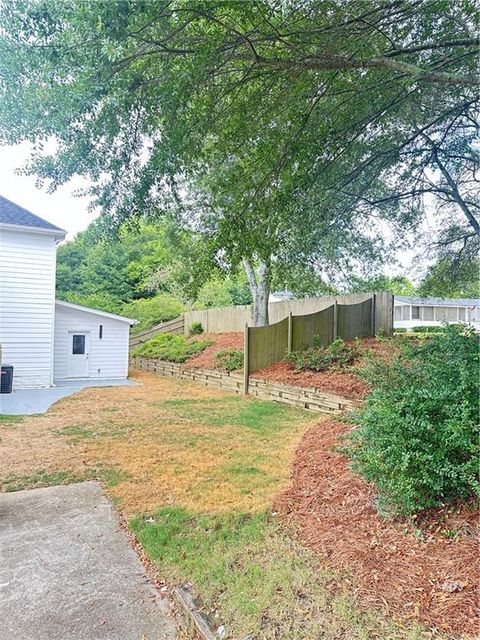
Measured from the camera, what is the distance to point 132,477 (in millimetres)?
4203

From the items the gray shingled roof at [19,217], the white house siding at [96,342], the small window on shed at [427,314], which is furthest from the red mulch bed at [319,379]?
the small window on shed at [427,314]

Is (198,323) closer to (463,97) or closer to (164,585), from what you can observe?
(463,97)

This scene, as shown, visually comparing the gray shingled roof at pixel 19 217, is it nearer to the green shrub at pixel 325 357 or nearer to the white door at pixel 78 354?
the white door at pixel 78 354

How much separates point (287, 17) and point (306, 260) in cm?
521

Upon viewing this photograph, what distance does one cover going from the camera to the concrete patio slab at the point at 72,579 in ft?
6.68

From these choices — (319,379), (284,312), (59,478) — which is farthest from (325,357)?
(59,478)

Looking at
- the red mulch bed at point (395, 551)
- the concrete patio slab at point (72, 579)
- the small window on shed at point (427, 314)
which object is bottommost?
the concrete patio slab at point (72, 579)

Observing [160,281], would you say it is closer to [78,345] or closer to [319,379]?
[78,345]

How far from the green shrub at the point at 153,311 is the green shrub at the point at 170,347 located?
6.01 ft

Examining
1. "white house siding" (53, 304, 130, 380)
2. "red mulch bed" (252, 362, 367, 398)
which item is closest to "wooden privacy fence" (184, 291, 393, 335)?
"red mulch bed" (252, 362, 367, 398)

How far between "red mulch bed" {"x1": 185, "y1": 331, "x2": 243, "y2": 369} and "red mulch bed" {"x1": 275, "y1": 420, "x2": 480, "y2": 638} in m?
8.32

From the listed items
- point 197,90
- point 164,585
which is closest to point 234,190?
point 197,90

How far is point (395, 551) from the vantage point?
2.33 metres

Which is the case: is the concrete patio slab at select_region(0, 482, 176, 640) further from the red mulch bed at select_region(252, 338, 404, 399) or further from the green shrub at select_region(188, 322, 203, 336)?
the green shrub at select_region(188, 322, 203, 336)
